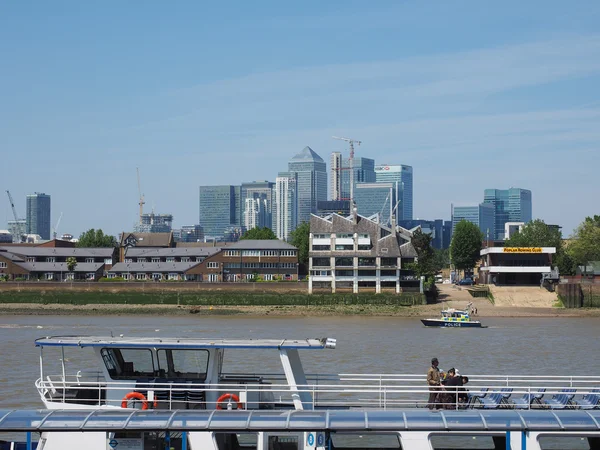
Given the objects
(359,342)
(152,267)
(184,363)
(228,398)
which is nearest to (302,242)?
(152,267)

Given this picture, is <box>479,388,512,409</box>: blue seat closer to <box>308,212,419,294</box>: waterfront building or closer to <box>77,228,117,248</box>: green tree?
<box>308,212,419,294</box>: waterfront building

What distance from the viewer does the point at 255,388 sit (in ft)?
74.6

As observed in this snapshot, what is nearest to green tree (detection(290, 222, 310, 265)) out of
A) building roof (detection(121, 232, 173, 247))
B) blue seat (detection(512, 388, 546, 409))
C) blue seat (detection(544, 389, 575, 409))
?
building roof (detection(121, 232, 173, 247))

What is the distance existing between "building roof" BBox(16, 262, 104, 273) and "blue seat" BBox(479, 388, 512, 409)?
123m

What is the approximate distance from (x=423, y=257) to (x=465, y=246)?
31.1 metres

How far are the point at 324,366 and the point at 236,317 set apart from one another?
53.3 meters

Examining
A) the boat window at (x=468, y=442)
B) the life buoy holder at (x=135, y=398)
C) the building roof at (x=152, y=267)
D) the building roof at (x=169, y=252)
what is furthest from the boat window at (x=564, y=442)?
the building roof at (x=169, y=252)

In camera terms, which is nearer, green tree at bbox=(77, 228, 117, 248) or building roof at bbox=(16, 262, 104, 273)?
building roof at bbox=(16, 262, 104, 273)

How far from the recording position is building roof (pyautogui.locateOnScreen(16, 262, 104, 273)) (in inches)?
5453

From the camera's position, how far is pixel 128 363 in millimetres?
22859

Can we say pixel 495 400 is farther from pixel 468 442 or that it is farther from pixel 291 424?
pixel 291 424

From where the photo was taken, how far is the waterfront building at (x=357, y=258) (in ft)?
386

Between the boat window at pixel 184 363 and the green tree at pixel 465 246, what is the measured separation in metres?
137

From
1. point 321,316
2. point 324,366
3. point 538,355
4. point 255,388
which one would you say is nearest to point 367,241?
point 321,316
